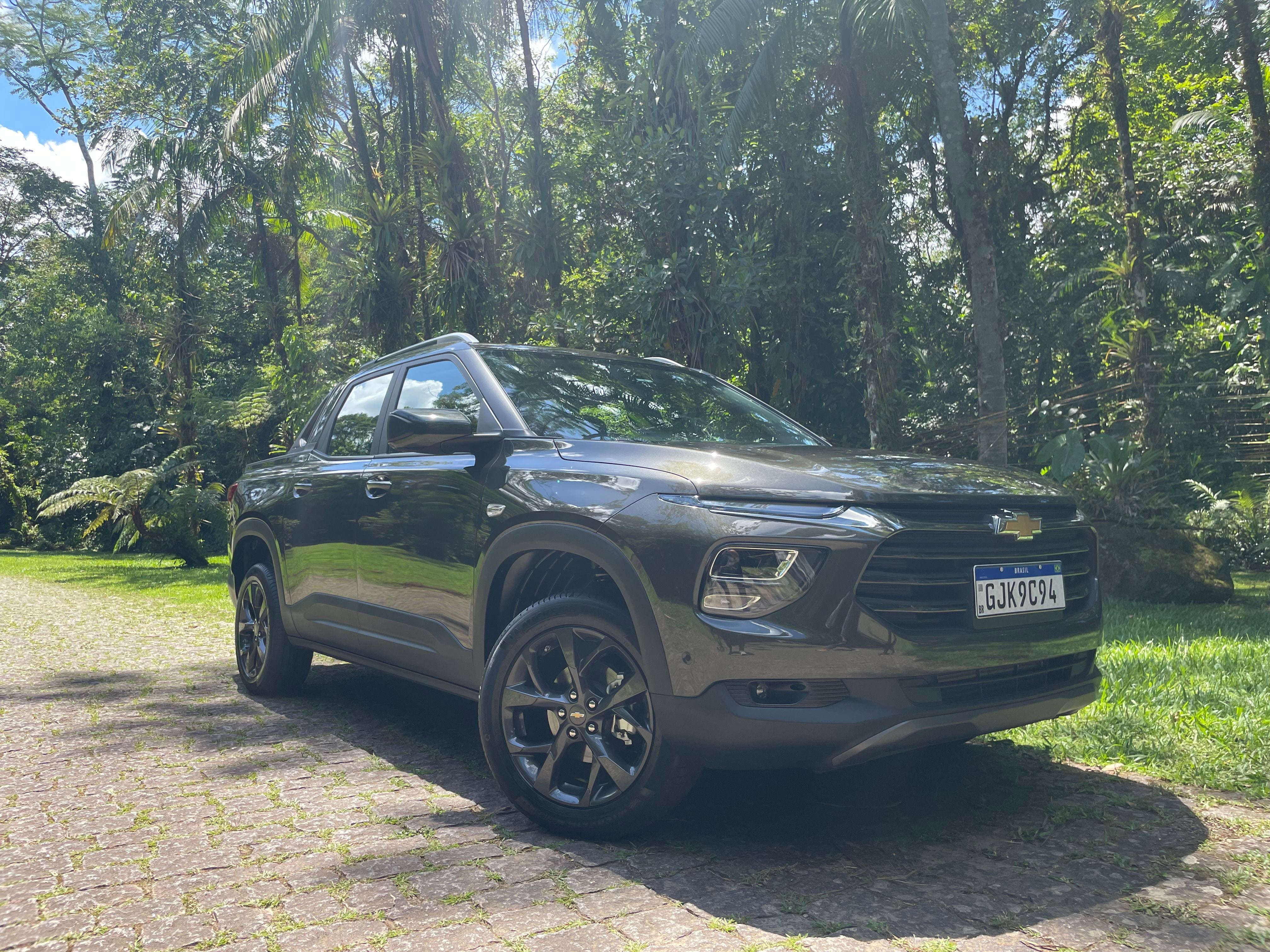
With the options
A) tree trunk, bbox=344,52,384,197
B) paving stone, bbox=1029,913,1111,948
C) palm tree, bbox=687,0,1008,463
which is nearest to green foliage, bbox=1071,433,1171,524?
palm tree, bbox=687,0,1008,463

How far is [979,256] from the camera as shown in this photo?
35.9 ft

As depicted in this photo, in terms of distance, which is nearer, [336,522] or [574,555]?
[574,555]

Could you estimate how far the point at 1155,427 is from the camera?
12633mm

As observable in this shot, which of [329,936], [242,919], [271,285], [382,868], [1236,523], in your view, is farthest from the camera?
[271,285]

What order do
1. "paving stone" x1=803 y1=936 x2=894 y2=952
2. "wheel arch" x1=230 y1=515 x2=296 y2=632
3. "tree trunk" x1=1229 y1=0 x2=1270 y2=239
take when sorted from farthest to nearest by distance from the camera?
"tree trunk" x1=1229 y1=0 x2=1270 y2=239, "wheel arch" x1=230 y1=515 x2=296 y2=632, "paving stone" x1=803 y1=936 x2=894 y2=952

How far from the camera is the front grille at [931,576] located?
9.78 feet

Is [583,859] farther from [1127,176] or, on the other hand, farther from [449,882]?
[1127,176]

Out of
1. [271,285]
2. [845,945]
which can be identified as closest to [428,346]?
[845,945]

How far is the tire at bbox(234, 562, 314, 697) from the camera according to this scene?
5.68 meters

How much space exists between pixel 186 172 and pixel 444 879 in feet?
70.2

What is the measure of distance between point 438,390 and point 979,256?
8055 millimetres

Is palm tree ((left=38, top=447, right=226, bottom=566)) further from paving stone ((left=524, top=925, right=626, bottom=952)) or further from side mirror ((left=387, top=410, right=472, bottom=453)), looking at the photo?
paving stone ((left=524, top=925, right=626, bottom=952))

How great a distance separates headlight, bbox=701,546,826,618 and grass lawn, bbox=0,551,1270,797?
2017 millimetres

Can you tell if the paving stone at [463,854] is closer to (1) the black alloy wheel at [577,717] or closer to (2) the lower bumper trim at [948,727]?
(1) the black alloy wheel at [577,717]
